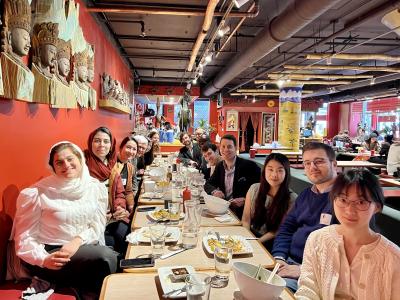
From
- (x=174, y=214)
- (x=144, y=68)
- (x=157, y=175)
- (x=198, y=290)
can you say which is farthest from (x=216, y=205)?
(x=144, y=68)

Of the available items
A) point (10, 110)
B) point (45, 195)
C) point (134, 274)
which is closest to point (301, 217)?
point (134, 274)

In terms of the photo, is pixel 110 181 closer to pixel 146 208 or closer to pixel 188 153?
pixel 146 208

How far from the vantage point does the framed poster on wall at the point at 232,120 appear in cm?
1947

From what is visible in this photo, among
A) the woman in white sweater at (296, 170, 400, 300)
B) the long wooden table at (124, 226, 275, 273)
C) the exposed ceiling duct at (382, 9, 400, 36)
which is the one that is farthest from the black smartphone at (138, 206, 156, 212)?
the exposed ceiling duct at (382, 9, 400, 36)

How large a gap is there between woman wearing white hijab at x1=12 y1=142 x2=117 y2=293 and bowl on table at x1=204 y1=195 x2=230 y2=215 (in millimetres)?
843

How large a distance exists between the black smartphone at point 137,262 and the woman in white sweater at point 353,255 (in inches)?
29.5

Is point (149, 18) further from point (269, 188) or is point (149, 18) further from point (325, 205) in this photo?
point (325, 205)

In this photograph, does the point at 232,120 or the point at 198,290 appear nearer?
the point at 198,290

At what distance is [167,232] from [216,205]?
641 millimetres

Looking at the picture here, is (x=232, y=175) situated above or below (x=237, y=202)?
above

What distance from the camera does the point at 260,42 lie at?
21.4ft

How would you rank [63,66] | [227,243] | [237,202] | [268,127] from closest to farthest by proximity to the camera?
1. [227,243]
2. [63,66]
3. [237,202]
4. [268,127]

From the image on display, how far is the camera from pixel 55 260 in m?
2.05

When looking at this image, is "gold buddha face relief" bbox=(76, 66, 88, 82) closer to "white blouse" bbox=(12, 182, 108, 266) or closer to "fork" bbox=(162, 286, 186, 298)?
"white blouse" bbox=(12, 182, 108, 266)
